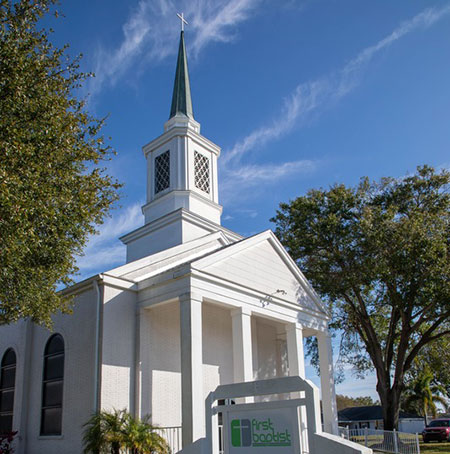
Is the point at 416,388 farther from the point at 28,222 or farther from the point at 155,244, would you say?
the point at 28,222

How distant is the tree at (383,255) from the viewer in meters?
21.4

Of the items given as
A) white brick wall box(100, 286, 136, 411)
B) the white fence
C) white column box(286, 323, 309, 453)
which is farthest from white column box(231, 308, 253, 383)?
the white fence

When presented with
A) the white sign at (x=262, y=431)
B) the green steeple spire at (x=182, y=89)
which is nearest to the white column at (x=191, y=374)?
the white sign at (x=262, y=431)

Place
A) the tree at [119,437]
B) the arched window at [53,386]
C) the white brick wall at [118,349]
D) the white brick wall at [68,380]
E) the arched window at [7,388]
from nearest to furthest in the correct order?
the tree at [119,437] → the white brick wall at [118,349] → the white brick wall at [68,380] → the arched window at [53,386] → the arched window at [7,388]

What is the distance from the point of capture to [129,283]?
1573 centimetres

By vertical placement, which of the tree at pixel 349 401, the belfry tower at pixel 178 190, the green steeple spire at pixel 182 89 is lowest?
the tree at pixel 349 401

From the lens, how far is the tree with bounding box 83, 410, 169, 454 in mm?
12125

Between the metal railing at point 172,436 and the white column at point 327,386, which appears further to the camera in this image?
the white column at point 327,386

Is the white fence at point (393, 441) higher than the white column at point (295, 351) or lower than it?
lower

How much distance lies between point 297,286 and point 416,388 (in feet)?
134

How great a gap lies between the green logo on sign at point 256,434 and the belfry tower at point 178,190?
1291 centimetres

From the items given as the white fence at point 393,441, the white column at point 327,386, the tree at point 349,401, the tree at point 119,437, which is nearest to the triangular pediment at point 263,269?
the white column at point 327,386

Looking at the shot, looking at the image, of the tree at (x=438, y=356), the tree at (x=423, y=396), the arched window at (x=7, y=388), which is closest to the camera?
the arched window at (x=7, y=388)

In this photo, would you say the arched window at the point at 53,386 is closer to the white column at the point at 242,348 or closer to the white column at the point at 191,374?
the white column at the point at 191,374
